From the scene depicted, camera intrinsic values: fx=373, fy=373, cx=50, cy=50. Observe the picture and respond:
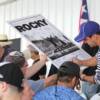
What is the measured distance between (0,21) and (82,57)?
3643 mm

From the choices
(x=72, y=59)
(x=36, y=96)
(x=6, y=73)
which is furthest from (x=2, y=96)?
(x=72, y=59)

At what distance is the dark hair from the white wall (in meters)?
2.04

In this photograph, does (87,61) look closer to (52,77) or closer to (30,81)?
(52,77)

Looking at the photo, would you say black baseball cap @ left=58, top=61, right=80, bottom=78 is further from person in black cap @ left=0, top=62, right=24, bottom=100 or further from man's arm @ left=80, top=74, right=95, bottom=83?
person in black cap @ left=0, top=62, right=24, bottom=100

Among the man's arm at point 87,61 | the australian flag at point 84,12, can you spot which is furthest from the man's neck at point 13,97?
the australian flag at point 84,12

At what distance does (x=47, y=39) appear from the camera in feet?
8.02

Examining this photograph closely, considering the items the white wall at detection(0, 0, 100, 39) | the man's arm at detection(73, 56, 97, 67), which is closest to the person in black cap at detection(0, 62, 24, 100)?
the man's arm at detection(73, 56, 97, 67)

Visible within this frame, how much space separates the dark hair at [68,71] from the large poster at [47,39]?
0.05 metres

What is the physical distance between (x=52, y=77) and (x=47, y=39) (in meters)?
0.32

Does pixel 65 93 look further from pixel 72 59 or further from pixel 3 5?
pixel 3 5

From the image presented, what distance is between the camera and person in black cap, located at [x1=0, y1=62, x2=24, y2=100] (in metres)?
1.73

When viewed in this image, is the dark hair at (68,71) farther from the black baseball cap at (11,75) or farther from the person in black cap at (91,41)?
the black baseball cap at (11,75)

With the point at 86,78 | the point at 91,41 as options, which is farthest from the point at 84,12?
the point at 86,78

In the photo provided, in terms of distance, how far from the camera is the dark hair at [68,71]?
2.41m
